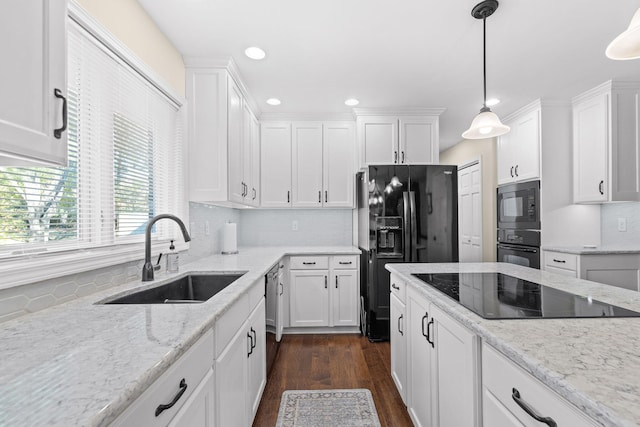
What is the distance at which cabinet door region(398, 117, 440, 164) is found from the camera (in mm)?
3430

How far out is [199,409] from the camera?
0.96 metres

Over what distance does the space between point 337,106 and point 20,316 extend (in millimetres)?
3025

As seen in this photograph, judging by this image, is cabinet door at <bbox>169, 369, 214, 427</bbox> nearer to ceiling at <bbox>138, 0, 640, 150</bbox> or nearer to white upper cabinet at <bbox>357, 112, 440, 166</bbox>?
ceiling at <bbox>138, 0, 640, 150</bbox>

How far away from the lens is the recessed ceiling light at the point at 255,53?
2.20 m

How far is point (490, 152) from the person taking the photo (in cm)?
416

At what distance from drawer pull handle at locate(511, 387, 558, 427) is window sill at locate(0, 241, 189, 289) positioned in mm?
1572

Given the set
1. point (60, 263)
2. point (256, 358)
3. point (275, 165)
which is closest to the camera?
point (60, 263)

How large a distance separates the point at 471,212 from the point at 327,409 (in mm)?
3776

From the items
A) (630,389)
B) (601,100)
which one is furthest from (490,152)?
(630,389)

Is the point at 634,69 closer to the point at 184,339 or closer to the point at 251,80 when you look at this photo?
the point at 251,80

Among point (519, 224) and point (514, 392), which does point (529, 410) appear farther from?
point (519, 224)

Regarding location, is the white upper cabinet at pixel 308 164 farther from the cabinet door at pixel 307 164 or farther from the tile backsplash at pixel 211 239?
the tile backsplash at pixel 211 239

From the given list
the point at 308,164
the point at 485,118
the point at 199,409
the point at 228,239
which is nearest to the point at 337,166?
the point at 308,164

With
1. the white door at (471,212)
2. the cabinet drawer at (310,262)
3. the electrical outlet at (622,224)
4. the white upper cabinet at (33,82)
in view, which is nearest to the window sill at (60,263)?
the white upper cabinet at (33,82)
